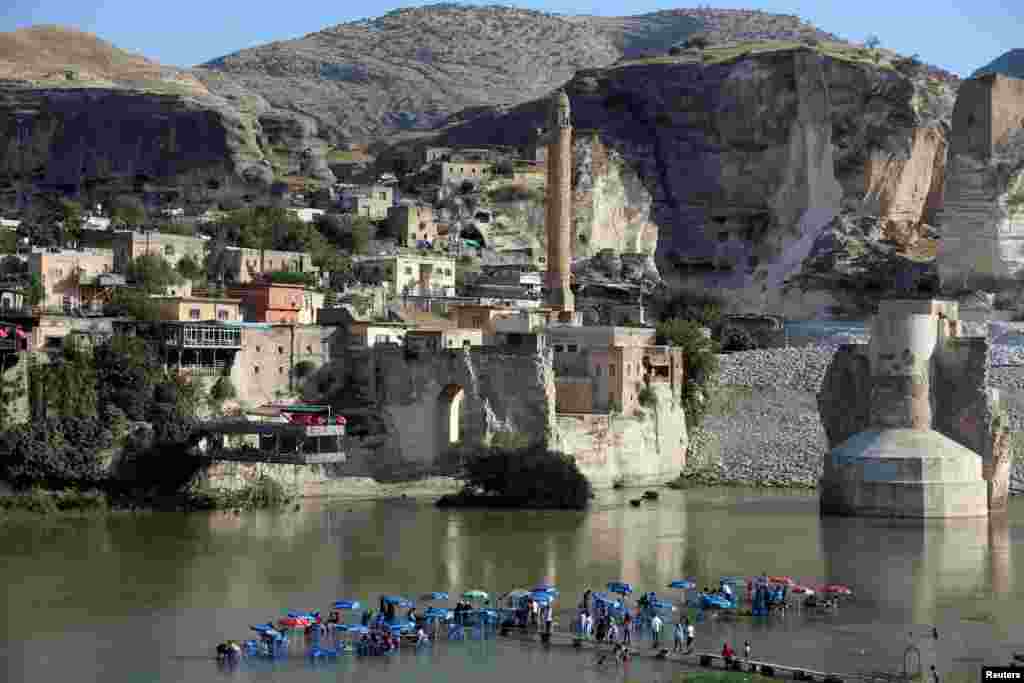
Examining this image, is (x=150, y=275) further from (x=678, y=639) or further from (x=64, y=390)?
(x=678, y=639)

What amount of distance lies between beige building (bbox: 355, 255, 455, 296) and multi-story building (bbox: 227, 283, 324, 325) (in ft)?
33.5

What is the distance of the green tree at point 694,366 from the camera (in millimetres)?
66688

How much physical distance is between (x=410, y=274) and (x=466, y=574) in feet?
120

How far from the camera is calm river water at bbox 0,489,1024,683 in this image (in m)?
34.3

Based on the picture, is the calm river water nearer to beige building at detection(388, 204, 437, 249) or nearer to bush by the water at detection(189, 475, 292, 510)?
bush by the water at detection(189, 475, 292, 510)

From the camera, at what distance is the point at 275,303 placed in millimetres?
64500

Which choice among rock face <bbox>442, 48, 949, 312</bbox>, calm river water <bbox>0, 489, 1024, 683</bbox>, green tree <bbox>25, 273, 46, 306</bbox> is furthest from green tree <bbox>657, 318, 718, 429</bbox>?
rock face <bbox>442, 48, 949, 312</bbox>

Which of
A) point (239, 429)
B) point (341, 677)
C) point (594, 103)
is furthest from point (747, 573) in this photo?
point (594, 103)

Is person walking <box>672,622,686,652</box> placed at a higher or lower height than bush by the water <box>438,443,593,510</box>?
lower

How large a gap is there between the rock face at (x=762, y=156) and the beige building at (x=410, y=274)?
61.0ft

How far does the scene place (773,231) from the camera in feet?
343

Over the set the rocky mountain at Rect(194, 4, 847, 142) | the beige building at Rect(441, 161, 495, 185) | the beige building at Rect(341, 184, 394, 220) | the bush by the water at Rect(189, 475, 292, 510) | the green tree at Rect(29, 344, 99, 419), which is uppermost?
the rocky mountain at Rect(194, 4, 847, 142)

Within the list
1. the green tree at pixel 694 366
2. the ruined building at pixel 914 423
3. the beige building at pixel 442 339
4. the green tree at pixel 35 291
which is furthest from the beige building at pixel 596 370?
the green tree at pixel 35 291

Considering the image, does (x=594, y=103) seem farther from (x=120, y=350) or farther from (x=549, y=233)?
(x=120, y=350)
